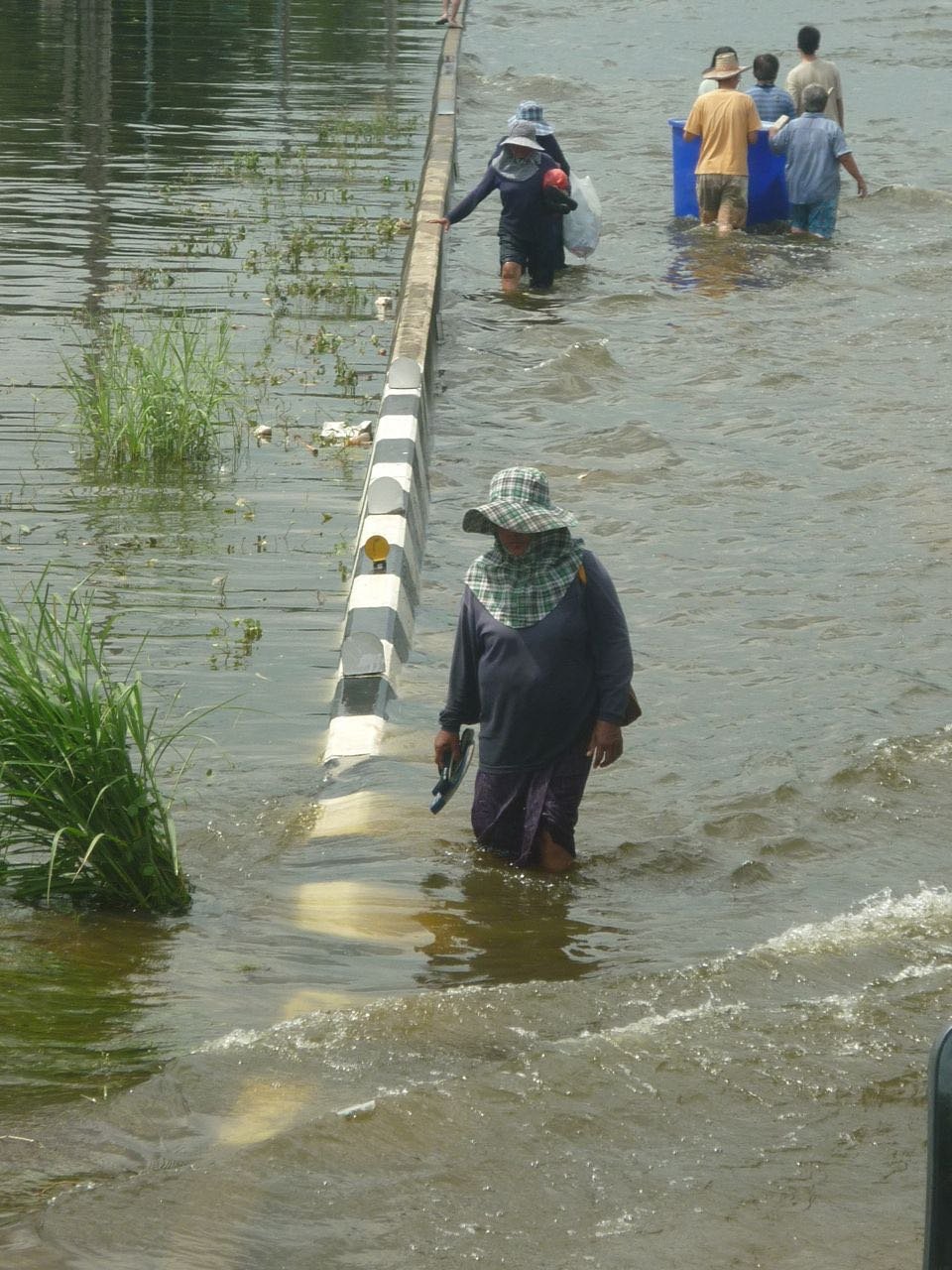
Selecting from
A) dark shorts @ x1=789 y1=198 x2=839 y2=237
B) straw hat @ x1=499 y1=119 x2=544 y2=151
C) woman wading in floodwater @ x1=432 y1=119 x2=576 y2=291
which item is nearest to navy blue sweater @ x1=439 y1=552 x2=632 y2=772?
woman wading in floodwater @ x1=432 y1=119 x2=576 y2=291

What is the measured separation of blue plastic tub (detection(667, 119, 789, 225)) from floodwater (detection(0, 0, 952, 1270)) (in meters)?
3.16

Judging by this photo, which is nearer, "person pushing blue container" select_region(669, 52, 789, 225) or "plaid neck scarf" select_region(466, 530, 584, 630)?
"plaid neck scarf" select_region(466, 530, 584, 630)

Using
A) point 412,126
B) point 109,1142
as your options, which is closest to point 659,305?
point 412,126

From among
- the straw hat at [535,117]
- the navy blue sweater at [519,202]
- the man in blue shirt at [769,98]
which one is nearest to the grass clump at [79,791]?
the navy blue sweater at [519,202]

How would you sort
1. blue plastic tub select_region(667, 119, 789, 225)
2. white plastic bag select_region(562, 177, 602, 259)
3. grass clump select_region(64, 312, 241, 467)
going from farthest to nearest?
1. blue plastic tub select_region(667, 119, 789, 225)
2. white plastic bag select_region(562, 177, 602, 259)
3. grass clump select_region(64, 312, 241, 467)

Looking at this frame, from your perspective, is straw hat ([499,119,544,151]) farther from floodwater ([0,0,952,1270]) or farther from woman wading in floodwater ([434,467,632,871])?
woman wading in floodwater ([434,467,632,871])

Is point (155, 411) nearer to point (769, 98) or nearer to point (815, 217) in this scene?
point (815, 217)

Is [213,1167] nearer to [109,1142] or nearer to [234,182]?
[109,1142]

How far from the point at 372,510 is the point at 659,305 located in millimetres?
7134

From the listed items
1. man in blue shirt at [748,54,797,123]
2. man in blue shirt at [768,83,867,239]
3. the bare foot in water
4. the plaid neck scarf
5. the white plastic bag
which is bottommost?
the bare foot in water

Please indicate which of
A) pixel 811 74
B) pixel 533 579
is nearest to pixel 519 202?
pixel 811 74

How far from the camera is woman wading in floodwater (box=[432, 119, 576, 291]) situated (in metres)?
14.8

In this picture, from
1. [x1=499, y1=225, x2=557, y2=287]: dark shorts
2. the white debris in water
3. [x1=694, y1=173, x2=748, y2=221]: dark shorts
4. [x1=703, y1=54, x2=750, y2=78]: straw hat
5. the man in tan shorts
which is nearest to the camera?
the white debris in water

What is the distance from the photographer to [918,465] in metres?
11.9
